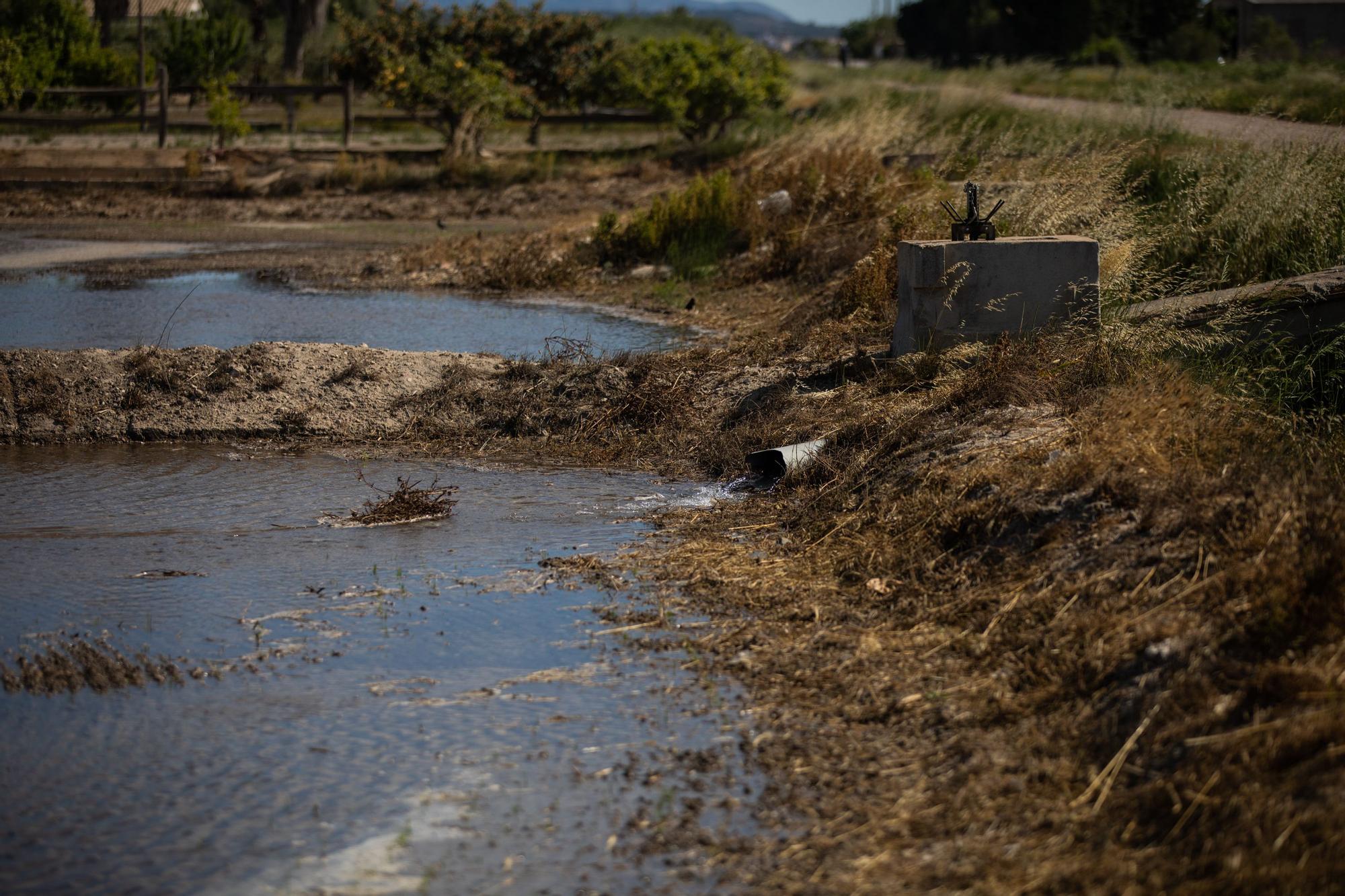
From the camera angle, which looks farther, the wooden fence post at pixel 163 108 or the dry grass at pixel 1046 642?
the wooden fence post at pixel 163 108

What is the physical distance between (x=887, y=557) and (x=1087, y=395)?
1843 millimetres

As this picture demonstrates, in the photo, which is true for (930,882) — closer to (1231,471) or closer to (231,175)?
(1231,471)

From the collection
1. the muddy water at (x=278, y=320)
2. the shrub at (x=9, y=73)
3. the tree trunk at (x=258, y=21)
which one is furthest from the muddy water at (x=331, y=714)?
the tree trunk at (x=258, y=21)

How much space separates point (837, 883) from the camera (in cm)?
372

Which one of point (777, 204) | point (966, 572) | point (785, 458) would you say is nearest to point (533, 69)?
point (777, 204)

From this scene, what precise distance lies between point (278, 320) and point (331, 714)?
8.30 metres

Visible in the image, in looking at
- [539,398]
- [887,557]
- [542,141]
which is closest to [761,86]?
[542,141]

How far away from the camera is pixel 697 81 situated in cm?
2550

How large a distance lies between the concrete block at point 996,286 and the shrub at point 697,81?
17832 mm

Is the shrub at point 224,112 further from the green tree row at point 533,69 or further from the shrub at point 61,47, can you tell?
the shrub at point 61,47

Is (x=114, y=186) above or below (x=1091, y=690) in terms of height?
above

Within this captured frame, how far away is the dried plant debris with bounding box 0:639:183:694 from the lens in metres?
4.97

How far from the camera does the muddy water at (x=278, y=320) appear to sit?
37.0ft

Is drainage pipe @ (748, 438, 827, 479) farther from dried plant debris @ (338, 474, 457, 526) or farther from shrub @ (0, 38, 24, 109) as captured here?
shrub @ (0, 38, 24, 109)
